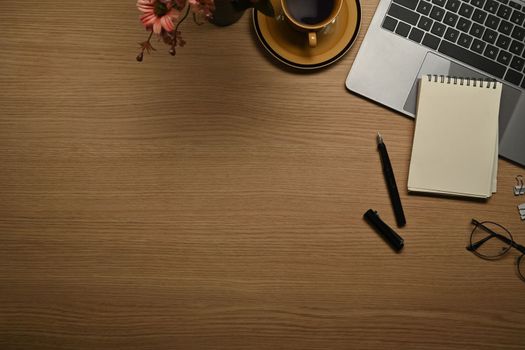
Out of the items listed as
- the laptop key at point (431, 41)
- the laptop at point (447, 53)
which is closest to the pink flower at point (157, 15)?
the laptop at point (447, 53)

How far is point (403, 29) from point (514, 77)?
0.66ft

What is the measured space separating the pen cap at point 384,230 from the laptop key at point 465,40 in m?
0.32

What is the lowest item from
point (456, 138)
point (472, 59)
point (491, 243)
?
point (491, 243)

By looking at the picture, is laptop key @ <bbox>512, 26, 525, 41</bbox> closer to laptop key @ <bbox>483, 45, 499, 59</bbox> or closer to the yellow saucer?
laptop key @ <bbox>483, 45, 499, 59</bbox>

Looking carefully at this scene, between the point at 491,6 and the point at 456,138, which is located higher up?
the point at 491,6

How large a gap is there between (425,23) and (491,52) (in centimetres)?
12

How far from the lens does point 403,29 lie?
2.79 feet

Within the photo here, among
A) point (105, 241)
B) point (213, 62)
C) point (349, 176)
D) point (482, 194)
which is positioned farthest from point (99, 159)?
point (482, 194)

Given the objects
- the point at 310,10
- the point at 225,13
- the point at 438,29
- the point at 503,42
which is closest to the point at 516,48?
the point at 503,42

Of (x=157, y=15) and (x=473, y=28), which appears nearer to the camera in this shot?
(x=157, y=15)

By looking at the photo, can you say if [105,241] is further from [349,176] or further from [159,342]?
[349,176]

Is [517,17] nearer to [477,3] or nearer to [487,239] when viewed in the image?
[477,3]

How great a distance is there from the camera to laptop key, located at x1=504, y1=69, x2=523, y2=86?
843 mm

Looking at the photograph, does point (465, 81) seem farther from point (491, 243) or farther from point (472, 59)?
point (491, 243)
